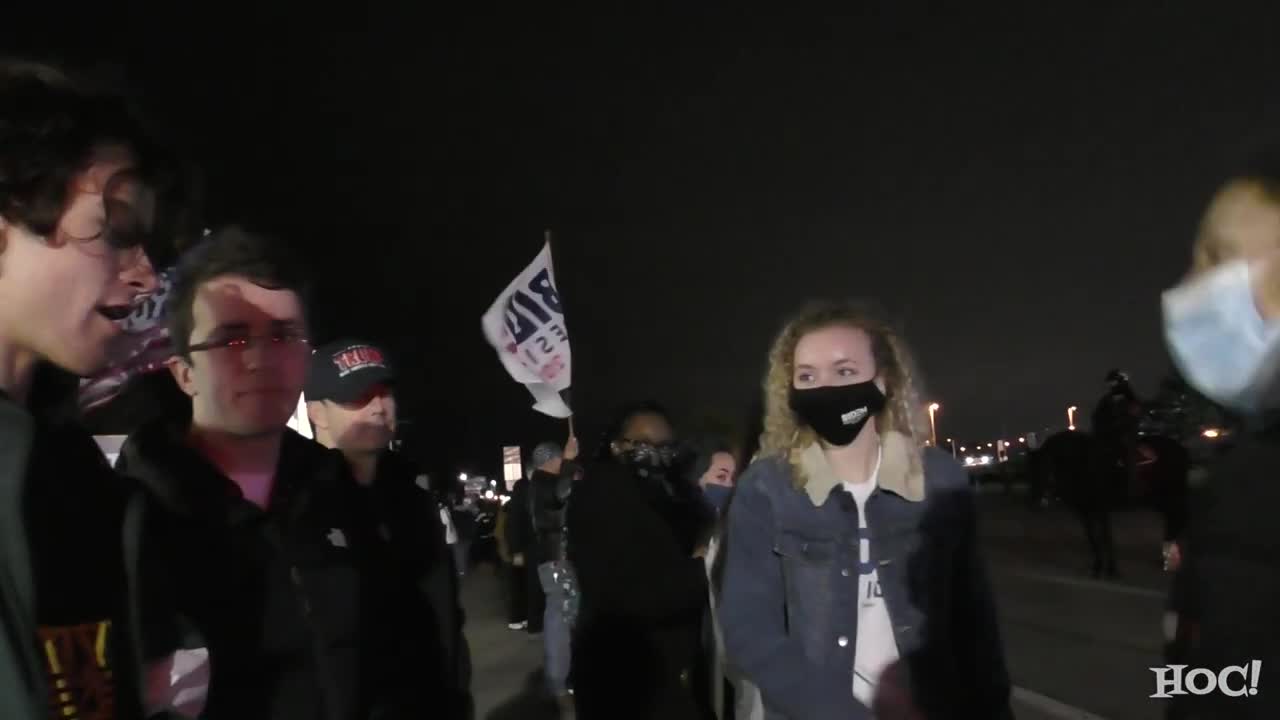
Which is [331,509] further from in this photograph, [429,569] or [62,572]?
[62,572]

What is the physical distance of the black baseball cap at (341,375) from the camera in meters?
3.43

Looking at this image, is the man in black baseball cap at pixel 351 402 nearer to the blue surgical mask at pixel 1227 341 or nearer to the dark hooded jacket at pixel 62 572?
the dark hooded jacket at pixel 62 572

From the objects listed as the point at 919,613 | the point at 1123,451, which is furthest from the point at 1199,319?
the point at 1123,451

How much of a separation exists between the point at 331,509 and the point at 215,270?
2.49 feet

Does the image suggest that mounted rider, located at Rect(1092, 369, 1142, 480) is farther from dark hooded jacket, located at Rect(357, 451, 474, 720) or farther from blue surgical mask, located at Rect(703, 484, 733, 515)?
dark hooded jacket, located at Rect(357, 451, 474, 720)

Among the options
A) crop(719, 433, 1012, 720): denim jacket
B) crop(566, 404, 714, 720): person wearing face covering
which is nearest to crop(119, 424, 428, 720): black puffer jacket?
crop(719, 433, 1012, 720): denim jacket

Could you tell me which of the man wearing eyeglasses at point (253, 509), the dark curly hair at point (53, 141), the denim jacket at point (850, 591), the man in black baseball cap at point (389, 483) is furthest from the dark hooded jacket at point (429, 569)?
the dark curly hair at point (53, 141)

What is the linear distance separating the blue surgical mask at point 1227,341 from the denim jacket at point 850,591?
0.93 metres

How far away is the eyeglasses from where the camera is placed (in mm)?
2334

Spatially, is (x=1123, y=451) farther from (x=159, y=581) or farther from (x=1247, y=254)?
(x=159, y=581)

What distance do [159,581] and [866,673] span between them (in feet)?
5.90

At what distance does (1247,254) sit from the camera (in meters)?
1.72

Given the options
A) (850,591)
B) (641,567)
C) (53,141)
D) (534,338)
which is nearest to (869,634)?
(850,591)

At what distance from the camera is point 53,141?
131 centimetres
